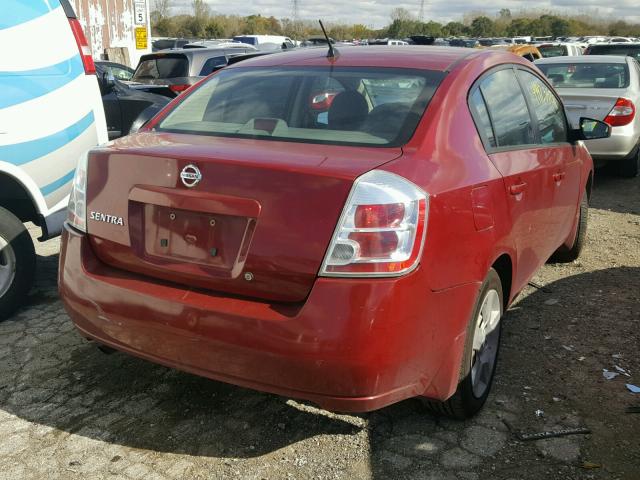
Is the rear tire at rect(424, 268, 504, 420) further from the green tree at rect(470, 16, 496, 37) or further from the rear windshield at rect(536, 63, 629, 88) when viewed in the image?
the green tree at rect(470, 16, 496, 37)

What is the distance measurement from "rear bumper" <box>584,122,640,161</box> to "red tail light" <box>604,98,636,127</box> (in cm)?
7

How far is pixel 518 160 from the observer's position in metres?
3.24

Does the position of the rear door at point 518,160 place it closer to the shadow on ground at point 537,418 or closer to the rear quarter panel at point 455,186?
the rear quarter panel at point 455,186

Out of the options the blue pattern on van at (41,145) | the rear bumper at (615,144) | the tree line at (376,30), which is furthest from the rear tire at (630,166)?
the tree line at (376,30)

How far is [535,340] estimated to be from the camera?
379cm

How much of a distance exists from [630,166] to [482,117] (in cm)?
654

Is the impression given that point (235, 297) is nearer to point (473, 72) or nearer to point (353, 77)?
point (353, 77)

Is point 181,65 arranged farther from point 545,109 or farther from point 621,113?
point 545,109

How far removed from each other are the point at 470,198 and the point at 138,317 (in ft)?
4.58

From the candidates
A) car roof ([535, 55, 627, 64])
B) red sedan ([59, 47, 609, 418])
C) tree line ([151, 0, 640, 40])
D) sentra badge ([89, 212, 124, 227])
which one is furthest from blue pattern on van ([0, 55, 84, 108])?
tree line ([151, 0, 640, 40])

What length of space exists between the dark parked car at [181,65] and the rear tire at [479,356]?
805 cm

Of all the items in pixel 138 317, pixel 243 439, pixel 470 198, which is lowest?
pixel 243 439

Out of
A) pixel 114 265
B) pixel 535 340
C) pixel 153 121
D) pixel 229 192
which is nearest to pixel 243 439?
pixel 114 265

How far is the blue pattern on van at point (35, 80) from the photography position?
3.89 metres
